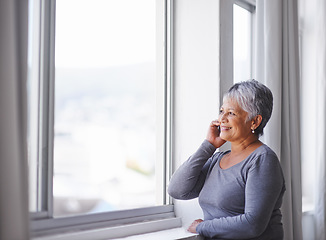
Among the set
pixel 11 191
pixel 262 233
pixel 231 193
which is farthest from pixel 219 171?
pixel 11 191

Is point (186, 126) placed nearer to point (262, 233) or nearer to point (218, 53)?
point (218, 53)

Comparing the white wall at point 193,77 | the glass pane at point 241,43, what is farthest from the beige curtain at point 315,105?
the white wall at point 193,77

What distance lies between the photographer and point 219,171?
1.94 metres

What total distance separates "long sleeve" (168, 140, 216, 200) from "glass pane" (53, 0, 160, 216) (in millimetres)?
348

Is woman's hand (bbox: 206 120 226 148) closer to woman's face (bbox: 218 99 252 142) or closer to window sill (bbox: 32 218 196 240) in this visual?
woman's face (bbox: 218 99 252 142)

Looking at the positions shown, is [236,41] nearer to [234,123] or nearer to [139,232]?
[234,123]

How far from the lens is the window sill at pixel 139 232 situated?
1.88m

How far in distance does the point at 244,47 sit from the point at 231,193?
4.15 feet

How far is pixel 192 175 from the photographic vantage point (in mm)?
1984

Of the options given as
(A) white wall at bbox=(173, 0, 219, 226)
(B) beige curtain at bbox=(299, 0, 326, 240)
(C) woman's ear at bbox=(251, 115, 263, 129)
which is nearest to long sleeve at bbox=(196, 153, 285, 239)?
(C) woman's ear at bbox=(251, 115, 263, 129)

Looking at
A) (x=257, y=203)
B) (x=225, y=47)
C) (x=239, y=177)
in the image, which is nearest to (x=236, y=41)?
(x=225, y=47)

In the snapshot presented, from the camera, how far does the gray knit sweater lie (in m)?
1.73

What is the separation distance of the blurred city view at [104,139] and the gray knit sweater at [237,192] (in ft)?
1.13

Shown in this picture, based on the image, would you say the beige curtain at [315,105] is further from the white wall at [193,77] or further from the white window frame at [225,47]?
the white wall at [193,77]
